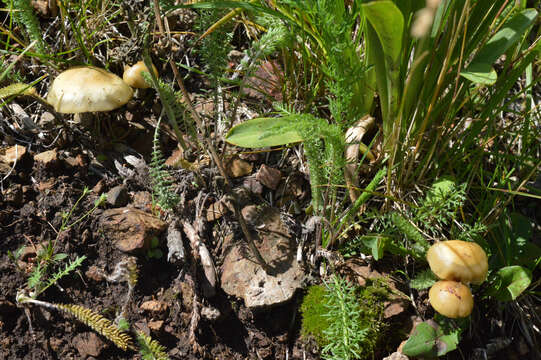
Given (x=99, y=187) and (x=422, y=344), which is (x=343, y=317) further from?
(x=99, y=187)

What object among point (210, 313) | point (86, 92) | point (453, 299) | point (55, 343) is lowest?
point (55, 343)

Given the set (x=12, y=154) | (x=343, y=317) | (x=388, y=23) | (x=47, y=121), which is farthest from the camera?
(x=47, y=121)

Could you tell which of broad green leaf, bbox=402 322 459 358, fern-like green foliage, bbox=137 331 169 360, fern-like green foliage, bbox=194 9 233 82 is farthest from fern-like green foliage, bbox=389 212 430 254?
fern-like green foliage, bbox=137 331 169 360

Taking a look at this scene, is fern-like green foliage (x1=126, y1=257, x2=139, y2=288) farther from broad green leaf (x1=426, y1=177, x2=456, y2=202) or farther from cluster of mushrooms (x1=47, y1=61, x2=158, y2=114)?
broad green leaf (x1=426, y1=177, x2=456, y2=202)

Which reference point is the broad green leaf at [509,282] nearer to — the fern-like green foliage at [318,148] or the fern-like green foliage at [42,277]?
the fern-like green foliage at [318,148]

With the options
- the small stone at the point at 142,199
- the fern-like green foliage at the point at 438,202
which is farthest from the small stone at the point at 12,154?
the fern-like green foliage at the point at 438,202

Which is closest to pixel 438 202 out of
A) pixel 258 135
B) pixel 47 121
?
pixel 258 135

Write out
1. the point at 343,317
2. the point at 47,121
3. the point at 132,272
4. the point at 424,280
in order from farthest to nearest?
the point at 47,121
the point at 132,272
the point at 424,280
the point at 343,317
